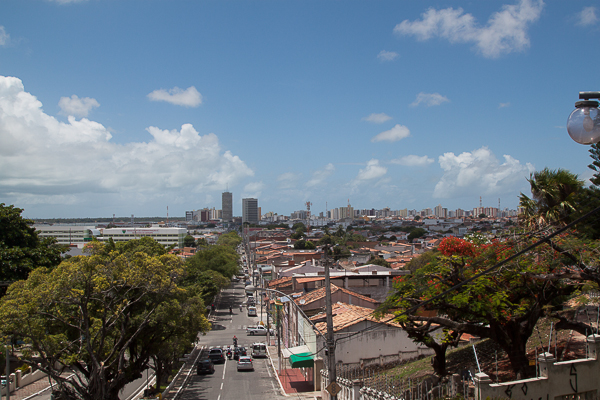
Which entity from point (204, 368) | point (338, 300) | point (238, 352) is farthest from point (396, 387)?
point (238, 352)

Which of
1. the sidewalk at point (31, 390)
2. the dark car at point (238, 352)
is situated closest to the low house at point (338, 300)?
the dark car at point (238, 352)

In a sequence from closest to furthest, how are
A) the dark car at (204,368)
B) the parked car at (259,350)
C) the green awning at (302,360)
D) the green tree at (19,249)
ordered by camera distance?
the green awning at (302,360), the green tree at (19,249), the dark car at (204,368), the parked car at (259,350)

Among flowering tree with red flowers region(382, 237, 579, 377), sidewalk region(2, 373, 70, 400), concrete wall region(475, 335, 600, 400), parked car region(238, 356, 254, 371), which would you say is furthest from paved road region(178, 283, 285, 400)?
concrete wall region(475, 335, 600, 400)

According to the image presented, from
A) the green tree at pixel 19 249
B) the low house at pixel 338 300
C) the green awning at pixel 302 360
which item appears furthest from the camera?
the low house at pixel 338 300

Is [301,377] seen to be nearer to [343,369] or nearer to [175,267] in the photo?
[343,369]

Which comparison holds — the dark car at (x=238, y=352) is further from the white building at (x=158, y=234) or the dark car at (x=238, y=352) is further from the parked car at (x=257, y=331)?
the white building at (x=158, y=234)

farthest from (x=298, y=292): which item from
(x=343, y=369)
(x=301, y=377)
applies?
(x=343, y=369)
